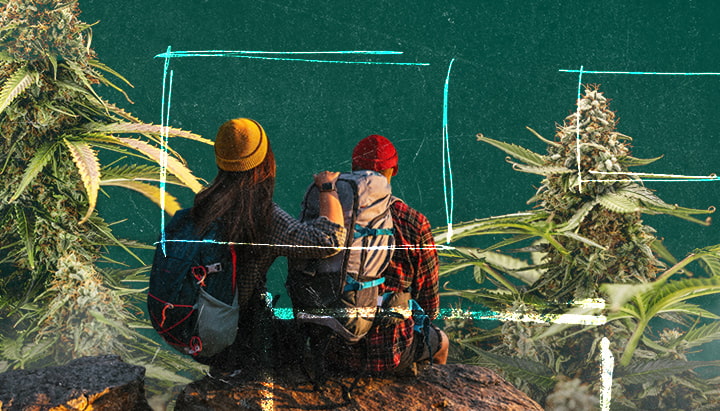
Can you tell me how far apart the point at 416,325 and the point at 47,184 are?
10.8ft

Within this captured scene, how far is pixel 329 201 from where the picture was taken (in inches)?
134

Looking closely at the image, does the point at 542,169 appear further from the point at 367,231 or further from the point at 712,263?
the point at 367,231

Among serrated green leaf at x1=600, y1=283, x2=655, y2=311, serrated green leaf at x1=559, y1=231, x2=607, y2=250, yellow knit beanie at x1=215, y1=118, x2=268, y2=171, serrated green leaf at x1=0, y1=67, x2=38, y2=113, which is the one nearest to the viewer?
yellow knit beanie at x1=215, y1=118, x2=268, y2=171

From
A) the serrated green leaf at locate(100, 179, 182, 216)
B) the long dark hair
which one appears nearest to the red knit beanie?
the long dark hair

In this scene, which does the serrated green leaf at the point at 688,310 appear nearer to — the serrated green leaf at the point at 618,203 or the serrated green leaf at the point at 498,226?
the serrated green leaf at the point at 618,203

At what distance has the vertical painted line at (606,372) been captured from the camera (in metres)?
5.74

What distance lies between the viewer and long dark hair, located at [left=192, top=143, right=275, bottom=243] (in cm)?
338

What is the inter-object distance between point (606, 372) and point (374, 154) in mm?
3261

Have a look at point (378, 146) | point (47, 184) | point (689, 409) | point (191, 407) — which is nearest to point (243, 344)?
point (191, 407)

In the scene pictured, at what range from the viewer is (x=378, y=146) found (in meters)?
3.73

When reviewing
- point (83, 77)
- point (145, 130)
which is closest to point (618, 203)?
point (145, 130)

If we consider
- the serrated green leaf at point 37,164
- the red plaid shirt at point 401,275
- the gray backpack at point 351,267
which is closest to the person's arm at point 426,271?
the red plaid shirt at point 401,275

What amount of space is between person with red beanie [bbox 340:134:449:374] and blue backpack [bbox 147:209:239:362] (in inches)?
30.2

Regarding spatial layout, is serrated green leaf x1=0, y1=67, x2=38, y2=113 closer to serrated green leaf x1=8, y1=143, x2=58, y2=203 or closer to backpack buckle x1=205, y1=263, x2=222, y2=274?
serrated green leaf x1=8, y1=143, x2=58, y2=203
